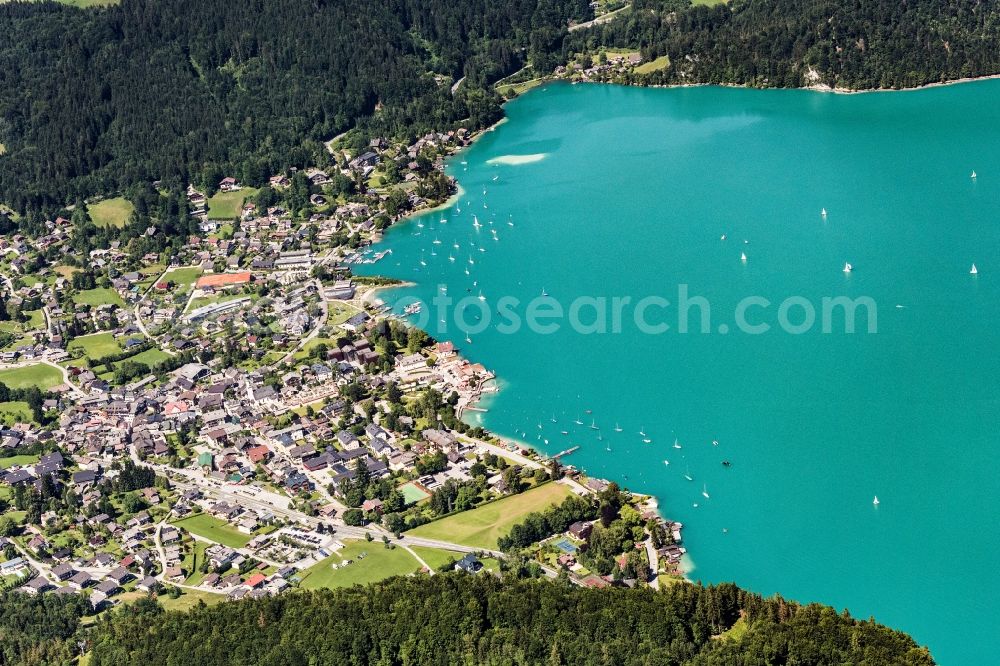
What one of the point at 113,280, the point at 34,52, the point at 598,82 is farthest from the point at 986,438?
the point at 34,52

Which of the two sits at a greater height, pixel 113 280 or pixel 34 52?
pixel 34 52

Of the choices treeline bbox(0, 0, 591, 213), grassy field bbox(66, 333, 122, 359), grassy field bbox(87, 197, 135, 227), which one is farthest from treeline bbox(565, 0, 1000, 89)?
grassy field bbox(66, 333, 122, 359)

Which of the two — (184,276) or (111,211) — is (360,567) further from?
(111,211)

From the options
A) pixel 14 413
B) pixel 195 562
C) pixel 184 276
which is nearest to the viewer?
pixel 195 562

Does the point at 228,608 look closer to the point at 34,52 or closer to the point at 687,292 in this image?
the point at 687,292

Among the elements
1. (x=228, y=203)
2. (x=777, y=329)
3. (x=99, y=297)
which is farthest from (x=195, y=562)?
(x=228, y=203)
